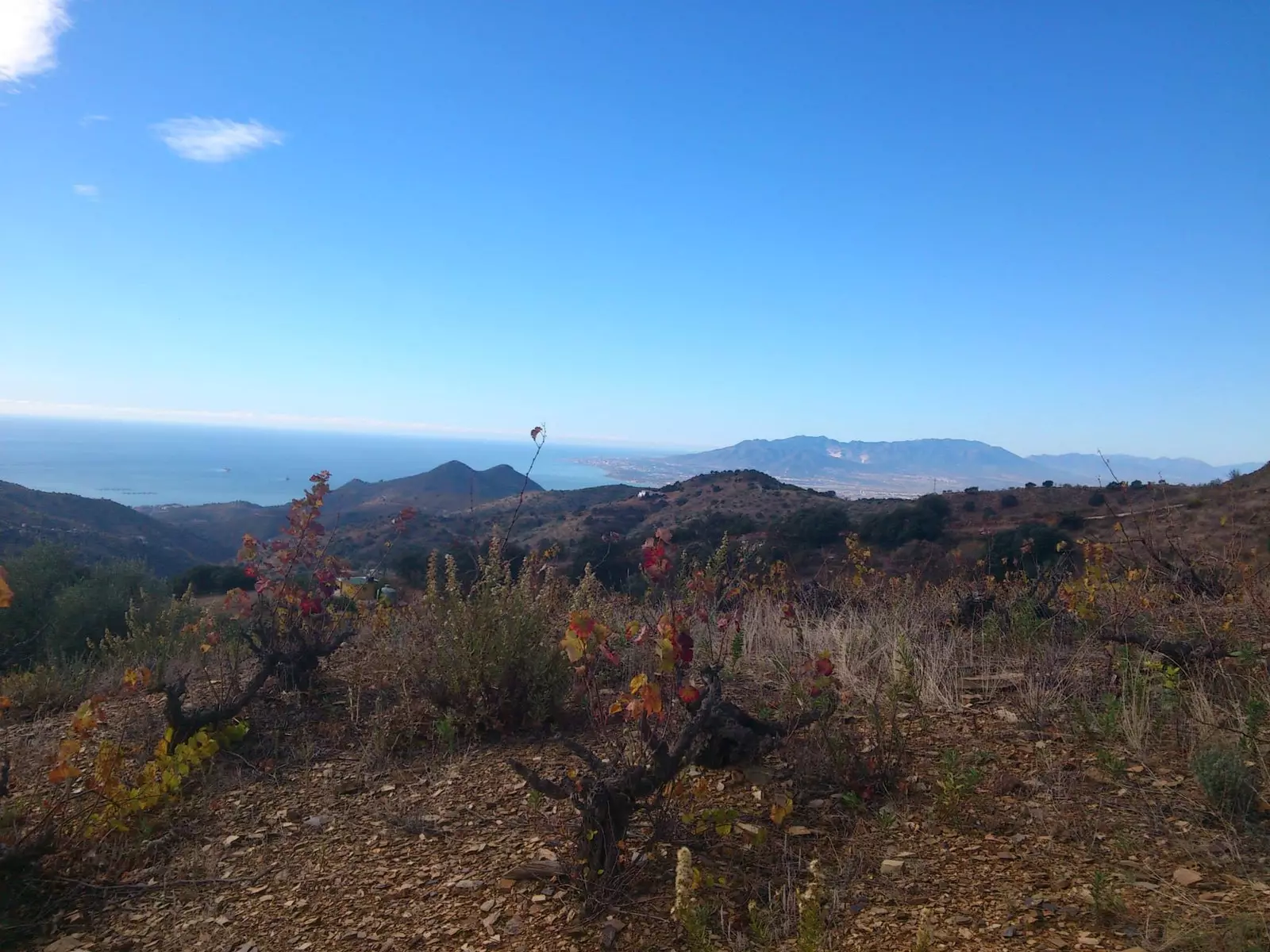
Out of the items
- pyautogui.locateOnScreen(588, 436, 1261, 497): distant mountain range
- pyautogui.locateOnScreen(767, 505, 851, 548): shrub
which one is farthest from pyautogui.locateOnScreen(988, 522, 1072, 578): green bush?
pyautogui.locateOnScreen(588, 436, 1261, 497): distant mountain range

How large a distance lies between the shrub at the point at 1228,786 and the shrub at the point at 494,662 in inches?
111

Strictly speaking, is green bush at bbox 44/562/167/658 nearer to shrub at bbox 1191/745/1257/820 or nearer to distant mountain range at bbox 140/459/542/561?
shrub at bbox 1191/745/1257/820

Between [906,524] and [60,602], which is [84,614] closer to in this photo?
[60,602]

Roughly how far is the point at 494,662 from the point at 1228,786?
121 inches

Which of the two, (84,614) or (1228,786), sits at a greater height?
(1228,786)

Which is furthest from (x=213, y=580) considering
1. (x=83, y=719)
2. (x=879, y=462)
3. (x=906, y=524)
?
(x=879, y=462)

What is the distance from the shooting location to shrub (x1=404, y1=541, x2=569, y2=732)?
3.89m

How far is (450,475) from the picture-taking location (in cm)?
5094

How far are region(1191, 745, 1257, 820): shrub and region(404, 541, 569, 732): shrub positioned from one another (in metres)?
2.82

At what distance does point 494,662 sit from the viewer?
388 centimetres

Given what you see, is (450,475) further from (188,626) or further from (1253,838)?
(1253,838)

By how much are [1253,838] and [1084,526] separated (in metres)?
23.2

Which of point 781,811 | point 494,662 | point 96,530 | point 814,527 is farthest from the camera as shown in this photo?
point 96,530

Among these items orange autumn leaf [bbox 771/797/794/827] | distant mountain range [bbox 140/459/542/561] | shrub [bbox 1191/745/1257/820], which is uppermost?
shrub [bbox 1191/745/1257/820]
